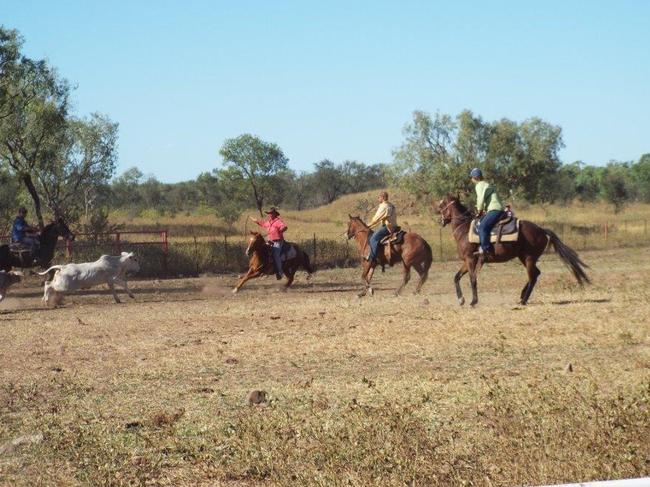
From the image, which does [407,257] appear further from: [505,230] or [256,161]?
[256,161]

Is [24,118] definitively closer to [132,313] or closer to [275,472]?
[132,313]

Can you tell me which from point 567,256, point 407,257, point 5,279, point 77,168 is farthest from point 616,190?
point 5,279

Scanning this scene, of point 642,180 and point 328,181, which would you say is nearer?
point 642,180

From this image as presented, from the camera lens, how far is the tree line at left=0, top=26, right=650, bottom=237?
128 ft

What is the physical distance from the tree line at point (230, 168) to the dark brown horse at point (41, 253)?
22.3ft

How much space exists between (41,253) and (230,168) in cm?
5437

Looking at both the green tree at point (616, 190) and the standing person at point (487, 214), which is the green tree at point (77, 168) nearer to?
the standing person at point (487, 214)

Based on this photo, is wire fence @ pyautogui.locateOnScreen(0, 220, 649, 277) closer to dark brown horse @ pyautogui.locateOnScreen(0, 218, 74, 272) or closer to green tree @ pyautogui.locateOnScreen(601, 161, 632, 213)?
dark brown horse @ pyautogui.locateOnScreen(0, 218, 74, 272)

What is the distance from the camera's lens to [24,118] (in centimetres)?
3981

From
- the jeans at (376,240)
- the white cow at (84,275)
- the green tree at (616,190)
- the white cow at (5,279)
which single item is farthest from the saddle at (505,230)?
the green tree at (616,190)

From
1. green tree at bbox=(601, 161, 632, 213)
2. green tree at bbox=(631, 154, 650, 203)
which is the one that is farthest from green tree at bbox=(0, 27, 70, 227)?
green tree at bbox=(631, 154, 650, 203)

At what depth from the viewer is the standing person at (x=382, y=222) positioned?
75.5 ft

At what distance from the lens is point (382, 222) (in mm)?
23391

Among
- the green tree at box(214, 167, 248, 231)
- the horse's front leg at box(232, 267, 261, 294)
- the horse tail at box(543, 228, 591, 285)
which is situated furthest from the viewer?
the green tree at box(214, 167, 248, 231)
